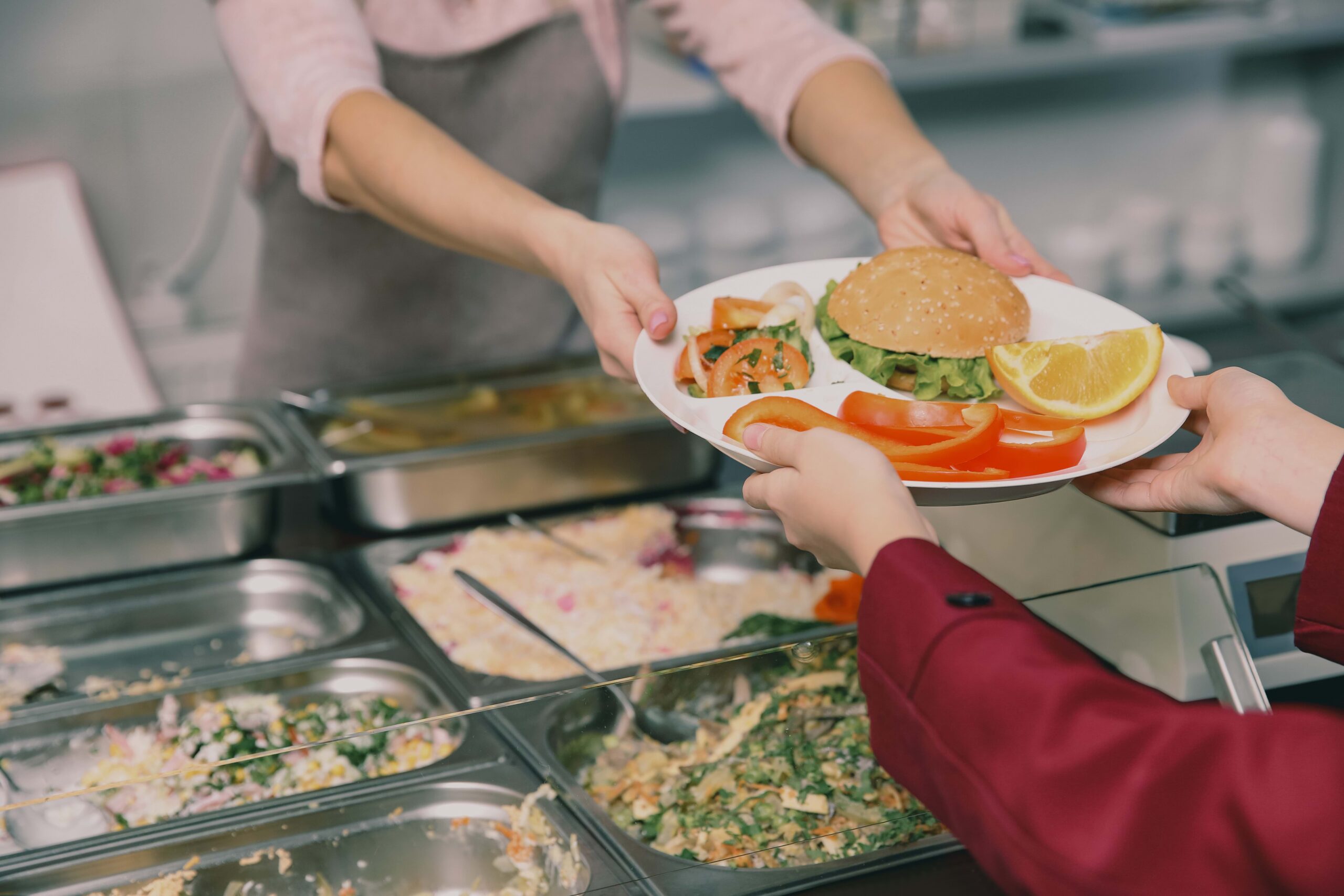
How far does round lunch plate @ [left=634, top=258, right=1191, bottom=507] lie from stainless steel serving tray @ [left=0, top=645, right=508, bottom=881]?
1.35 ft

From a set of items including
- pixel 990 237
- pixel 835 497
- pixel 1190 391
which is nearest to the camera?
pixel 835 497

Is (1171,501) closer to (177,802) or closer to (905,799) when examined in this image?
(905,799)

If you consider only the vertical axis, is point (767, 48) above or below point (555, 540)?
above

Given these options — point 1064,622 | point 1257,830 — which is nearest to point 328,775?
point 1064,622

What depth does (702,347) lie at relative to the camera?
1.32m

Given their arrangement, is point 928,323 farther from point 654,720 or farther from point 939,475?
point 654,720

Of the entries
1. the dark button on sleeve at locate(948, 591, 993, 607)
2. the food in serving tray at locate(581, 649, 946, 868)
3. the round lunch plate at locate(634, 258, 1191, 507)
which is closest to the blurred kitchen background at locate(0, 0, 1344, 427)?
the round lunch plate at locate(634, 258, 1191, 507)

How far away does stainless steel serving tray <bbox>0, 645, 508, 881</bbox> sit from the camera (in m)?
1.10

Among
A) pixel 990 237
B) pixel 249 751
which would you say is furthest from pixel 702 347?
pixel 249 751

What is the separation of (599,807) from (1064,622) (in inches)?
19.6

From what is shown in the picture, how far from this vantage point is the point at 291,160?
1.75 m

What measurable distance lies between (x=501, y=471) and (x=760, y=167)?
217 cm

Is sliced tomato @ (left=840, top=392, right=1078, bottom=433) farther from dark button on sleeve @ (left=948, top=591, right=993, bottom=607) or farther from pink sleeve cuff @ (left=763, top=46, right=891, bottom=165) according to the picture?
pink sleeve cuff @ (left=763, top=46, right=891, bottom=165)

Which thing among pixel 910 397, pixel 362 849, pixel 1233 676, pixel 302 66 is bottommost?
pixel 362 849
